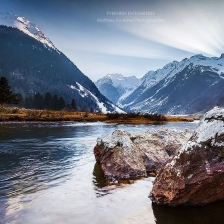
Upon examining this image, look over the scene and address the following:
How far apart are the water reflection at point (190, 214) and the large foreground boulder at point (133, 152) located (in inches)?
141

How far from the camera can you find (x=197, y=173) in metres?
8.17

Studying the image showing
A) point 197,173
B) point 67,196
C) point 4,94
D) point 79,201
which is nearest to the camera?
point 197,173

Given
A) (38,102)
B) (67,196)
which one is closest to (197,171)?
(67,196)

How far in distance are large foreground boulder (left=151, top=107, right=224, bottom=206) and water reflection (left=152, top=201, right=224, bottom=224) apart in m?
0.20

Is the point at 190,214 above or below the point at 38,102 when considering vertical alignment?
below

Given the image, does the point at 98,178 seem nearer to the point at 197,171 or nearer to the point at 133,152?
the point at 133,152

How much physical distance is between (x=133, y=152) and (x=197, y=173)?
5.05 m

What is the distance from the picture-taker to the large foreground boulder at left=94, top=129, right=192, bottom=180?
12.1m

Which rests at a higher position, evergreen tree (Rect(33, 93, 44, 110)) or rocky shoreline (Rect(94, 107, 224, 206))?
evergreen tree (Rect(33, 93, 44, 110))

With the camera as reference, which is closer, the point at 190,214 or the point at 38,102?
the point at 190,214

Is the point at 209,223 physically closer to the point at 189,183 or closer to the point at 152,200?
the point at 189,183

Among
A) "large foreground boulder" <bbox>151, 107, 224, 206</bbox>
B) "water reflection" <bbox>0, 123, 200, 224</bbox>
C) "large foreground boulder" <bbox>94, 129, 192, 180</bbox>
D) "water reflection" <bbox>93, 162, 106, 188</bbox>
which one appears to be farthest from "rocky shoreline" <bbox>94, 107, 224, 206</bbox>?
"large foreground boulder" <bbox>94, 129, 192, 180</bbox>

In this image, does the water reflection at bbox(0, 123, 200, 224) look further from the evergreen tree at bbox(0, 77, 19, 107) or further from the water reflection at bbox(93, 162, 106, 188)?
the evergreen tree at bbox(0, 77, 19, 107)

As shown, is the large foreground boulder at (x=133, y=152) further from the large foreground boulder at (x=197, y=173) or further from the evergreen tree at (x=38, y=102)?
the evergreen tree at (x=38, y=102)
